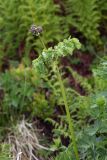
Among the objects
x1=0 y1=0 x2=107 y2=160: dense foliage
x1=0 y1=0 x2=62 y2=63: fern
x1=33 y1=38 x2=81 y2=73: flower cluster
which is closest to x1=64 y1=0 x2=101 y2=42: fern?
x1=0 y1=0 x2=107 y2=160: dense foliage

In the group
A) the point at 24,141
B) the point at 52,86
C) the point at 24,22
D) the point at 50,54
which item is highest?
the point at 24,22

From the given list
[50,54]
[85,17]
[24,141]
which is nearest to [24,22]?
[85,17]

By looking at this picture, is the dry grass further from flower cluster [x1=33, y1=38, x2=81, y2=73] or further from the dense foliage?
flower cluster [x1=33, y1=38, x2=81, y2=73]

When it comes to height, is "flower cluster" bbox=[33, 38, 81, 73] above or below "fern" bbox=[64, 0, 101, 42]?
below

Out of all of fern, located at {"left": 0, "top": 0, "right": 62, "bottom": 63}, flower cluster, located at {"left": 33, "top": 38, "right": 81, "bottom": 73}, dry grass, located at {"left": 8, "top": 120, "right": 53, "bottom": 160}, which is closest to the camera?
flower cluster, located at {"left": 33, "top": 38, "right": 81, "bottom": 73}

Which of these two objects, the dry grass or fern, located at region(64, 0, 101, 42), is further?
fern, located at region(64, 0, 101, 42)

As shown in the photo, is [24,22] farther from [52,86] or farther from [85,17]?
[52,86]

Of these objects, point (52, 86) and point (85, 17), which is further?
point (85, 17)

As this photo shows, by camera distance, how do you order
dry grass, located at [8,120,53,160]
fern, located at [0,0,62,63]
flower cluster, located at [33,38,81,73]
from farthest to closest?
fern, located at [0,0,62,63]
dry grass, located at [8,120,53,160]
flower cluster, located at [33,38,81,73]

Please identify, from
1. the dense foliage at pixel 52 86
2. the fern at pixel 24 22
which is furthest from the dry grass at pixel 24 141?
the fern at pixel 24 22

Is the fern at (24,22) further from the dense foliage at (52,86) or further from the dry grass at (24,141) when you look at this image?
the dry grass at (24,141)

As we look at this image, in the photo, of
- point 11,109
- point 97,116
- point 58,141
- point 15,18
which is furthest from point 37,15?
point 97,116

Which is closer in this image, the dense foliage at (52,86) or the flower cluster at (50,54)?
the flower cluster at (50,54)
